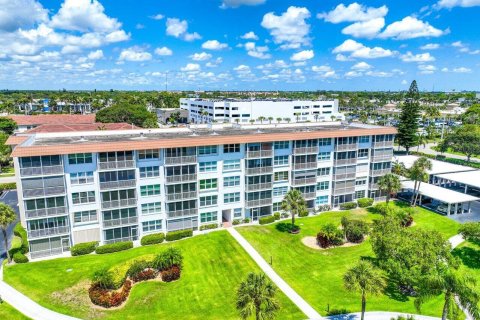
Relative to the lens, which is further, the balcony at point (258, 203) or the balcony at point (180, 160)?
the balcony at point (258, 203)

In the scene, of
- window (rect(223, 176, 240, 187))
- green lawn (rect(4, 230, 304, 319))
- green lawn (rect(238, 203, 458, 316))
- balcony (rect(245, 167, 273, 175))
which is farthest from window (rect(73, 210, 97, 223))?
balcony (rect(245, 167, 273, 175))

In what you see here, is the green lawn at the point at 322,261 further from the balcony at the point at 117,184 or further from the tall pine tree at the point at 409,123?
the tall pine tree at the point at 409,123

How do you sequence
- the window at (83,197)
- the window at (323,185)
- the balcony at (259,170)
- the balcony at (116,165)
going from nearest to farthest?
the window at (83,197)
the balcony at (116,165)
the balcony at (259,170)
the window at (323,185)

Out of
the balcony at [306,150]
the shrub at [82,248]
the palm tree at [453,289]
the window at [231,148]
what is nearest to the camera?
the palm tree at [453,289]

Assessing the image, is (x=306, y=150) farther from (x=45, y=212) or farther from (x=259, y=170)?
(x=45, y=212)

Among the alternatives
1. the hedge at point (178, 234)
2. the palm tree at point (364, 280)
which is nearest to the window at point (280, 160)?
the hedge at point (178, 234)

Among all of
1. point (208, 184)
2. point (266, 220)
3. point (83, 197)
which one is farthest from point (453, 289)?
point (83, 197)

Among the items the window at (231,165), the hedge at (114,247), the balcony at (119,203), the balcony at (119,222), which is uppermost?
the window at (231,165)

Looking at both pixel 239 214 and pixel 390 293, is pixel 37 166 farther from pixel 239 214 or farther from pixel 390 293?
pixel 390 293
